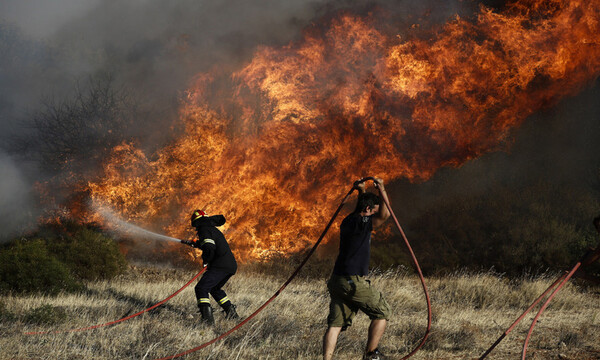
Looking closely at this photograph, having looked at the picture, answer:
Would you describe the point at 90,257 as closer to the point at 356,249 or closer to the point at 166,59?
the point at 166,59

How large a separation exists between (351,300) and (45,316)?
4354 mm

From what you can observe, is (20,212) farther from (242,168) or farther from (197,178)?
(242,168)

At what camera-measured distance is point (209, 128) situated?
599 inches

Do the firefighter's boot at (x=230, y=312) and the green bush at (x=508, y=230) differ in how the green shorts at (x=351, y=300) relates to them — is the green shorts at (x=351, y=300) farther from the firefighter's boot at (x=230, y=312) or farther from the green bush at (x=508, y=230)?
the green bush at (x=508, y=230)

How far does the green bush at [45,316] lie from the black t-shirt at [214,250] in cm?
207

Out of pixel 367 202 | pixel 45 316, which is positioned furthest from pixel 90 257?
pixel 367 202

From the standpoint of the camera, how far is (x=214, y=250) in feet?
23.7

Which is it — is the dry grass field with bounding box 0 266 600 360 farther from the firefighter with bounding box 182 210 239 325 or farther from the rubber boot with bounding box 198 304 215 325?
the firefighter with bounding box 182 210 239 325

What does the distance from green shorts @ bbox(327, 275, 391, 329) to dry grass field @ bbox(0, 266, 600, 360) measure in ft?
2.90

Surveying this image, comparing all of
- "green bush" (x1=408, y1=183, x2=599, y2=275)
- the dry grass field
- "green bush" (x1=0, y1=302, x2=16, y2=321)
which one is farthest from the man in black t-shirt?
"green bush" (x1=408, y1=183, x2=599, y2=275)

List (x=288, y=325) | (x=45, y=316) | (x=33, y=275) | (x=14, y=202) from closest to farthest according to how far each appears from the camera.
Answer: (x=45, y=316), (x=288, y=325), (x=33, y=275), (x=14, y=202)

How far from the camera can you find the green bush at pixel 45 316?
6648 millimetres

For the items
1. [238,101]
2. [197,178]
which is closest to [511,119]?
[238,101]

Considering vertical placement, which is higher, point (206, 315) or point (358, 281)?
point (358, 281)
